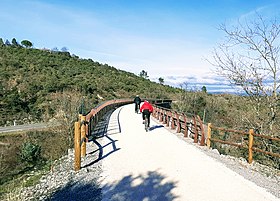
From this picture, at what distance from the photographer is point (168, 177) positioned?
23.7 ft

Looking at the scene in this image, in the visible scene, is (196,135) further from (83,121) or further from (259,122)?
(83,121)

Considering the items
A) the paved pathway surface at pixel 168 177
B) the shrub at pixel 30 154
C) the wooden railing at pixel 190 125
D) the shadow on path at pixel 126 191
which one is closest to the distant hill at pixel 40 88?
the shrub at pixel 30 154

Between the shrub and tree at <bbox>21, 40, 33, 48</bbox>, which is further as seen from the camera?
tree at <bbox>21, 40, 33, 48</bbox>

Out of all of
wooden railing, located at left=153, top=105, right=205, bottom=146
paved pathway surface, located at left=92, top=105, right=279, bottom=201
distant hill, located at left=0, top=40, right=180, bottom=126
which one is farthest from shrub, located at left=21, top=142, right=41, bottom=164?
paved pathway surface, located at left=92, top=105, right=279, bottom=201

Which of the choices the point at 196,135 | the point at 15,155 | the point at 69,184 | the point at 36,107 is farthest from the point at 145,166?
the point at 36,107

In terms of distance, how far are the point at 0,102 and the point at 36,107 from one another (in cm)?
466

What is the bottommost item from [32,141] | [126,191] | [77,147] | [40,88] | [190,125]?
[32,141]

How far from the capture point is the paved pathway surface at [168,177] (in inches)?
239

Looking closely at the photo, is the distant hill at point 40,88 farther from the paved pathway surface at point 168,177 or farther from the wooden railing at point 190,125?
the paved pathway surface at point 168,177

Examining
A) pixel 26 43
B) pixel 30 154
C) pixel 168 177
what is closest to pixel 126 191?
pixel 168 177

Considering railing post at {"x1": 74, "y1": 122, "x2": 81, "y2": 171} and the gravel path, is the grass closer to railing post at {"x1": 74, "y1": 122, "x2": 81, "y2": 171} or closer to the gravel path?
the gravel path

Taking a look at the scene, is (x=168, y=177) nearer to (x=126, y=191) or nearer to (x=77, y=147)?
(x=126, y=191)

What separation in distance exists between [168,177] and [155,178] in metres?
0.34

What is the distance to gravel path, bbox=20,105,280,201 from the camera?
6.14 meters
